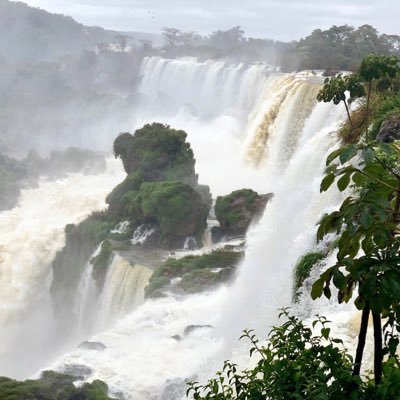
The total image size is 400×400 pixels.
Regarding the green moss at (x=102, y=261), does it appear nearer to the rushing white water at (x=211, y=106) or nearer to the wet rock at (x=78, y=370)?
the rushing white water at (x=211, y=106)

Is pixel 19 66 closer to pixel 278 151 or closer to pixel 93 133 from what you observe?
pixel 93 133

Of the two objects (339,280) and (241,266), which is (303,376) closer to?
(339,280)

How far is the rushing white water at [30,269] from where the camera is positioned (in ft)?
70.0

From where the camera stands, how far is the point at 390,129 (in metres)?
11.4

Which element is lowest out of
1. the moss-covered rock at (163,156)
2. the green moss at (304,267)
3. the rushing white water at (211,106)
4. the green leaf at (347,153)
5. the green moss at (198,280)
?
the green leaf at (347,153)

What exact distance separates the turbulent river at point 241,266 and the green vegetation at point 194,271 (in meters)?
0.68

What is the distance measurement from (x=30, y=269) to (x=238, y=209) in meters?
9.54

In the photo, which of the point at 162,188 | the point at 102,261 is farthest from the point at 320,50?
the point at 102,261

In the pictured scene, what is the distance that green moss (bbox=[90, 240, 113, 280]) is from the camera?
19.1 metres

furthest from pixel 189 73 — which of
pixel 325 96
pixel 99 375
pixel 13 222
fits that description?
pixel 99 375

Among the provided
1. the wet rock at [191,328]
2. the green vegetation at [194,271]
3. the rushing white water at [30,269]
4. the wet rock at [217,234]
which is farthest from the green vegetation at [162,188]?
the wet rock at [191,328]

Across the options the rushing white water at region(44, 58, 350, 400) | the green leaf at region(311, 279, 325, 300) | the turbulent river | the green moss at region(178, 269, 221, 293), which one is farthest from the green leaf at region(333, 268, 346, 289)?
the green moss at region(178, 269, 221, 293)

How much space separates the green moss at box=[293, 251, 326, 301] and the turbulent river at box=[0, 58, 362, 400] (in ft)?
1.17

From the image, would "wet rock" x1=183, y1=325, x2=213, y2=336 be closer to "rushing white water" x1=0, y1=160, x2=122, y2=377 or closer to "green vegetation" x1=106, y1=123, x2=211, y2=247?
"green vegetation" x1=106, y1=123, x2=211, y2=247
